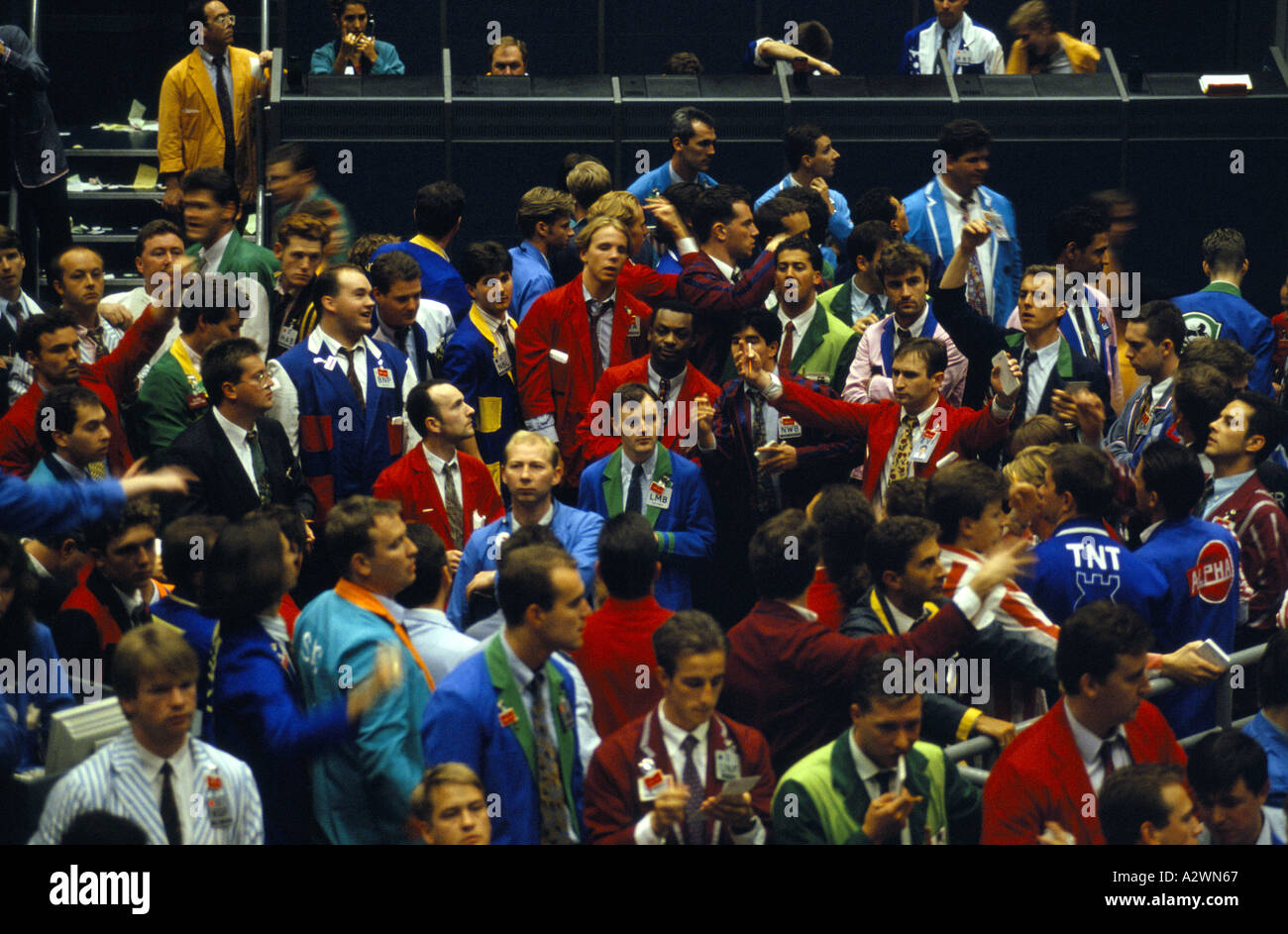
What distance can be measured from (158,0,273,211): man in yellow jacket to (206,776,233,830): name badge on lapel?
6.37 meters

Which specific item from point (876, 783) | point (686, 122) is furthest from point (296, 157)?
point (876, 783)

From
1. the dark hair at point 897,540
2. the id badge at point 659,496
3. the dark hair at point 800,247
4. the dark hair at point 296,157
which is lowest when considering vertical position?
the id badge at point 659,496

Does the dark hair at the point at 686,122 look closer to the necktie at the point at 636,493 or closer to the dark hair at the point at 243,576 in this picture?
the necktie at the point at 636,493

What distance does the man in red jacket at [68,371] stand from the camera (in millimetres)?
6664

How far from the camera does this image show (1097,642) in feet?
15.4

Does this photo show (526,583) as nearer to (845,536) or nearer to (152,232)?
(845,536)

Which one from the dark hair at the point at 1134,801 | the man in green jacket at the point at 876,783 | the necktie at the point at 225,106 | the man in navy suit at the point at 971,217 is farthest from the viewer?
the necktie at the point at 225,106

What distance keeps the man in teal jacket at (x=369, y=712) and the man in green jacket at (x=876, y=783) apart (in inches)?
41.9

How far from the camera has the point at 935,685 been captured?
521 cm

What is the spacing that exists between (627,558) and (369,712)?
3.48 ft

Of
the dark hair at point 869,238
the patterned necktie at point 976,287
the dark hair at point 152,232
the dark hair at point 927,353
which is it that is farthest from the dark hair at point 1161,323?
the dark hair at point 152,232

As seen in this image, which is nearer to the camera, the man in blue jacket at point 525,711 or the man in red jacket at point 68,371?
the man in blue jacket at point 525,711
